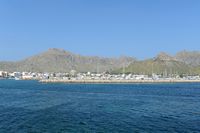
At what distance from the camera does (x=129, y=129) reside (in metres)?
37.4

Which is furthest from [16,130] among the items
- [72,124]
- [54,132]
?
[72,124]

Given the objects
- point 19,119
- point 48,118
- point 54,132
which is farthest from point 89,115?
point 54,132

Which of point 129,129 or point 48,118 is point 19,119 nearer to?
point 48,118

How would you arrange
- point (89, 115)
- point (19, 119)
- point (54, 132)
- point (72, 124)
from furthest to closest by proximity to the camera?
point (89, 115), point (19, 119), point (72, 124), point (54, 132)

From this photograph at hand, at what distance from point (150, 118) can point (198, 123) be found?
675 cm

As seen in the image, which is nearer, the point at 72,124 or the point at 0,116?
the point at 72,124

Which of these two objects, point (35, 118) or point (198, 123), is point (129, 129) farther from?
point (35, 118)

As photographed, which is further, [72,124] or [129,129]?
[72,124]

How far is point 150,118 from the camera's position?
148 ft

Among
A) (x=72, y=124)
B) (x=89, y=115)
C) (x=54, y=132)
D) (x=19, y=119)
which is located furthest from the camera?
(x=89, y=115)

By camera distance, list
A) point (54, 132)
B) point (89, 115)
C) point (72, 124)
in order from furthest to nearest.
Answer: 1. point (89, 115)
2. point (72, 124)
3. point (54, 132)

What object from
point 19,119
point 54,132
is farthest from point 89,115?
point 54,132

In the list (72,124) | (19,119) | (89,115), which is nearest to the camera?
(72,124)

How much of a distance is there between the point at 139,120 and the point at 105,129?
778 centimetres
